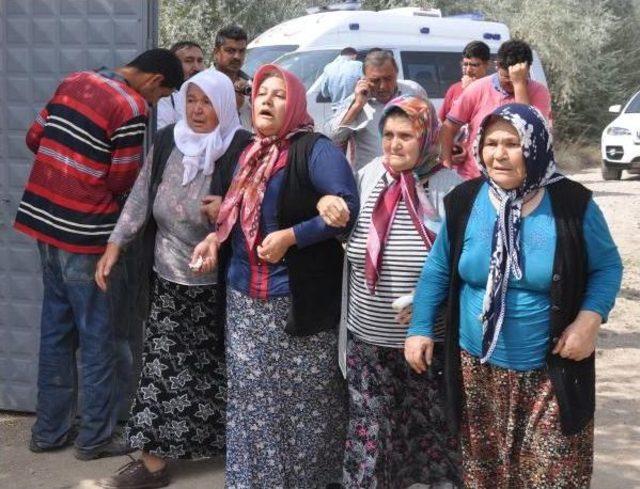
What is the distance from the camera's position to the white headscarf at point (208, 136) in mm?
4109

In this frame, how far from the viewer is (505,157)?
3246 millimetres

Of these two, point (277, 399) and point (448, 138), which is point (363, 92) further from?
point (277, 399)

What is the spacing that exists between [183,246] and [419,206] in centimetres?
104

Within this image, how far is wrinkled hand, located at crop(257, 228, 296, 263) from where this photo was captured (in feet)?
12.3

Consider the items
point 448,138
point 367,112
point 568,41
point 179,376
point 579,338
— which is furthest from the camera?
point 568,41

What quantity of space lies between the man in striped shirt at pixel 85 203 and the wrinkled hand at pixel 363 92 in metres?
1.21

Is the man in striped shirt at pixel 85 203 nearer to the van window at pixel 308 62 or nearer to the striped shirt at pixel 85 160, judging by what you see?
the striped shirt at pixel 85 160

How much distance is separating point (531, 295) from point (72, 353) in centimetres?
241

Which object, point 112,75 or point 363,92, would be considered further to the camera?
point 363,92

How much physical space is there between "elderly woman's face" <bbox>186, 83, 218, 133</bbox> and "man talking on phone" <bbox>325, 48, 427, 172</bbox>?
1395mm

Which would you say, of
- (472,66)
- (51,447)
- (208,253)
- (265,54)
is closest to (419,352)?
(208,253)

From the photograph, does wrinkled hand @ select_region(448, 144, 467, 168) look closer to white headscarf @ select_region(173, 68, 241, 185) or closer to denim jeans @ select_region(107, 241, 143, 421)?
denim jeans @ select_region(107, 241, 143, 421)

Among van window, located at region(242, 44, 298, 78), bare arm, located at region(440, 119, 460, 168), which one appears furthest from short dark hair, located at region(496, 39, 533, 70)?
van window, located at region(242, 44, 298, 78)

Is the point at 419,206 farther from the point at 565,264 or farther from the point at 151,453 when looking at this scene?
the point at 151,453
